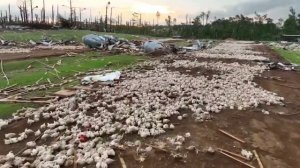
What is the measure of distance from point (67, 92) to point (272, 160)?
298 inches

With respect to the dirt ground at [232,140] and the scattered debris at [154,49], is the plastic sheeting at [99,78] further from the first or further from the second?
the scattered debris at [154,49]

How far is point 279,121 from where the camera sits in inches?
438

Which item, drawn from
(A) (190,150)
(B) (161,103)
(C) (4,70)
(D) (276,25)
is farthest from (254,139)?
(D) (276,25)

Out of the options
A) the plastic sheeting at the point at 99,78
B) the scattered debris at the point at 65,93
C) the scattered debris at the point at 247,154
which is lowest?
the scattered debris at the point at 247,154

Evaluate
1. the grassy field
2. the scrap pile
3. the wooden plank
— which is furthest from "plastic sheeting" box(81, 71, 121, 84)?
the scrap pile

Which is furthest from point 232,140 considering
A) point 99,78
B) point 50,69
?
point 50,69

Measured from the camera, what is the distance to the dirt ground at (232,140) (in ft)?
26.1

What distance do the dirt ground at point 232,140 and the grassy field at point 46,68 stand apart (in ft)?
15.8

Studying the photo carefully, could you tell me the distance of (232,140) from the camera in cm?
925

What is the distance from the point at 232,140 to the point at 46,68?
1297 centimetres

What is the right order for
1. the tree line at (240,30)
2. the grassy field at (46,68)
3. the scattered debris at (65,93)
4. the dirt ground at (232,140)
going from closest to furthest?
the dirt ground at (232,140), the scattered debris at (65,93), the grassy field at (46,68), the tree line at (240,30)

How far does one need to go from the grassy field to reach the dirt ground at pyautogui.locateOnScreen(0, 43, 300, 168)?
481cm

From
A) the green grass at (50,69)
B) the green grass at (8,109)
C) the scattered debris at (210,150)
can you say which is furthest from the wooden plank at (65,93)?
the scattered debris at (210,150)

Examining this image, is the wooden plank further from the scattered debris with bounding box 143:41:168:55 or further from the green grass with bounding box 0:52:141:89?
the scattered debris with bounding box 143:41:168:55
